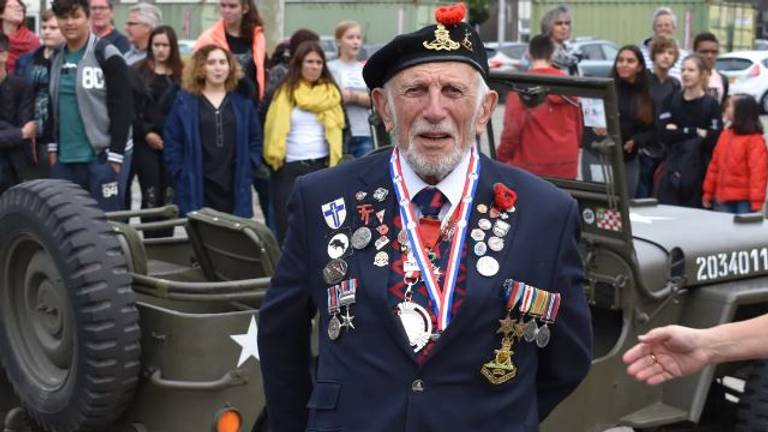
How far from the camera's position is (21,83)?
27.3 feet

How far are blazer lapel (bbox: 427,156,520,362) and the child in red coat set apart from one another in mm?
6391

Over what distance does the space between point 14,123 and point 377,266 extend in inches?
231

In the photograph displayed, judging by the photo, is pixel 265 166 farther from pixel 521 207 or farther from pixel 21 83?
pixel 521 207

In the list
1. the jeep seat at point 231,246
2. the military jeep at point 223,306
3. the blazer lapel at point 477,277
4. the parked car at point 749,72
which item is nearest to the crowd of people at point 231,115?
the jeep seat at point 231,246

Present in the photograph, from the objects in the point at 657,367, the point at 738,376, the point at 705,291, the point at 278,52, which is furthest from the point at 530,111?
the point at 278,52

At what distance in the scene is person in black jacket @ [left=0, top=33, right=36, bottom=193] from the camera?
325 inches

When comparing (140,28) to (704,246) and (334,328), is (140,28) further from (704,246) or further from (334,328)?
(334,328)

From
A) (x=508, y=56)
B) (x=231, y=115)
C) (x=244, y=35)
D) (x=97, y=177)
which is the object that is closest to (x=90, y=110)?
(x=97, y=177)

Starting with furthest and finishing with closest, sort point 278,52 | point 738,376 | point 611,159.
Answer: point 278,52 → point 738,376 → point 611,159

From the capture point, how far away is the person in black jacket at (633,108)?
910 centimetres

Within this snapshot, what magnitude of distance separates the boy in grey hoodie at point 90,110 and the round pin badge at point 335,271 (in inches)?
198

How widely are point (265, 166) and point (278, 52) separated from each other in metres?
1.28

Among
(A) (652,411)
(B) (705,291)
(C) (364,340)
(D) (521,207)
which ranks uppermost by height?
(D) (521,207)

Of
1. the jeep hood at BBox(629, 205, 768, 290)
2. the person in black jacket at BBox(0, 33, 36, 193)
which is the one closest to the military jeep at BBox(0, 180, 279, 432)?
the jeep hood at BBox(629, 205, 768, 290)
